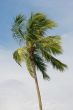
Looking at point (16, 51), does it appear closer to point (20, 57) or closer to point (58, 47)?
point (20, 57)

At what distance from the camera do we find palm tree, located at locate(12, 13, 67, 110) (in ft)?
97.8

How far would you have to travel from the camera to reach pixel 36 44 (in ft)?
98.1

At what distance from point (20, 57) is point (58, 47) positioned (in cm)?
319

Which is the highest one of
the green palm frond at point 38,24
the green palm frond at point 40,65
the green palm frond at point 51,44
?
the green palm frond at point 38,24

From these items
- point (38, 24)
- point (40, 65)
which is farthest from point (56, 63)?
point (38, 24)

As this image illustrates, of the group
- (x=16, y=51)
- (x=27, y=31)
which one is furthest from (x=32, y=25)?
(x=16, y=51)

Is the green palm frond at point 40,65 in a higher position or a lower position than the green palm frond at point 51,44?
lower

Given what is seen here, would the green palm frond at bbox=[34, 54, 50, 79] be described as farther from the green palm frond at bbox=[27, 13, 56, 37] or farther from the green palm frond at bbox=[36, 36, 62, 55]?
the green palm frond at bbox=[27, 13, 56, 37]

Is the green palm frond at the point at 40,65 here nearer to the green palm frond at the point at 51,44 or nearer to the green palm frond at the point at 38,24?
the green palm frond at the point at 51,44

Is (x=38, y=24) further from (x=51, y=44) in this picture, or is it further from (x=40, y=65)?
(x=40, y=65)

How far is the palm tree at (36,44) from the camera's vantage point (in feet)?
97.8

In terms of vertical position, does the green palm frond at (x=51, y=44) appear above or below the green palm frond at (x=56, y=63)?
above

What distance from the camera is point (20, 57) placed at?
1178 inches

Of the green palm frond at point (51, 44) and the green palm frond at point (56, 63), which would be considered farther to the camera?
the green palm frond at point (56, 63)
